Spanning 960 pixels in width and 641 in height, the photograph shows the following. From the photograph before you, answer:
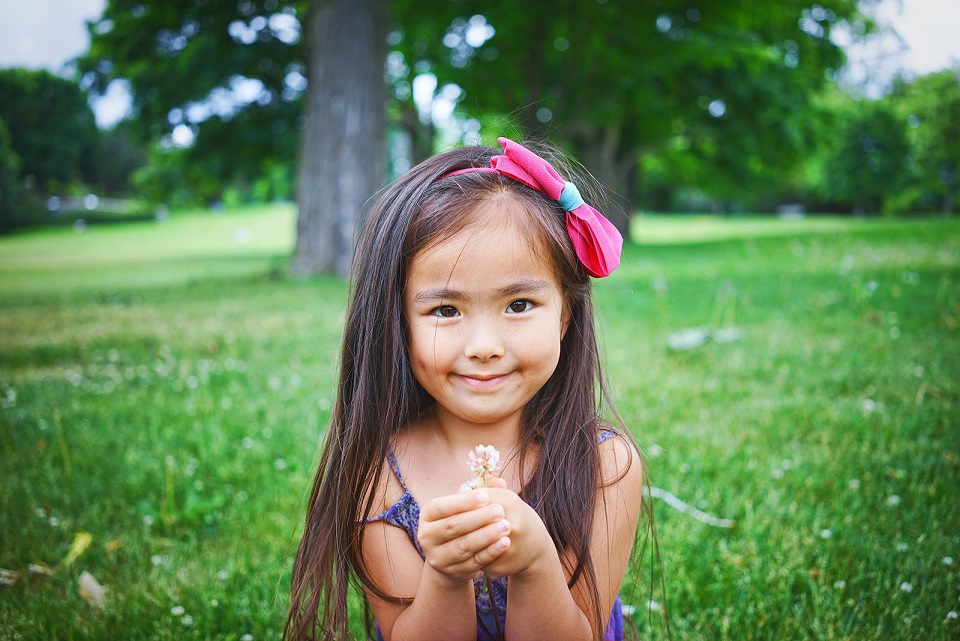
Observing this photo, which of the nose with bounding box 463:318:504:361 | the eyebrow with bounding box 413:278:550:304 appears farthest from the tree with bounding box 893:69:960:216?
the nose with bounding box 463:318:504:361

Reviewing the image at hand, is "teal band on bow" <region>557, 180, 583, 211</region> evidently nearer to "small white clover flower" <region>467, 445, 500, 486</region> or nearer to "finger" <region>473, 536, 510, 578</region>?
"small white clover flower" <region>467, 445, 500, 486</region>

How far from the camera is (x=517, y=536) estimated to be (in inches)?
51.8

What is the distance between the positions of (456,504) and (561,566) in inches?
15.1

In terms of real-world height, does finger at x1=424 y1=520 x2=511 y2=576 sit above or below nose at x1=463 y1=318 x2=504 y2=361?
below

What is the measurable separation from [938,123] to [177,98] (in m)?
16.4

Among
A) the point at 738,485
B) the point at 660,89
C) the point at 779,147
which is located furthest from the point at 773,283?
the point at 779,147

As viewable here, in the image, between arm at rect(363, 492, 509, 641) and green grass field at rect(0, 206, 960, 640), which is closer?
arm at rect(363, 492, 509, 641)

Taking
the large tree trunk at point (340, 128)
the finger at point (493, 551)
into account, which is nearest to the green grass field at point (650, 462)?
the finger at point (493, 551)

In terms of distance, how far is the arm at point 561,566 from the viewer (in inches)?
53.1

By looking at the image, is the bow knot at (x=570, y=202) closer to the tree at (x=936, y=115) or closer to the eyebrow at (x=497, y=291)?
the eyebrow at (x=497, y=291)

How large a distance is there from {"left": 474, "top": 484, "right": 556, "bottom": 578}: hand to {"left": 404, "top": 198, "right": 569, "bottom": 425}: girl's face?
26 centimetres

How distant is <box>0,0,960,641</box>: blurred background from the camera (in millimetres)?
2297

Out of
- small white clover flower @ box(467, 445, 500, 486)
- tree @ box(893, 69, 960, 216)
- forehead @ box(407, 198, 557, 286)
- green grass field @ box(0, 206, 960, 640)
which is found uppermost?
tree @ box(893, 69, 960, 216)

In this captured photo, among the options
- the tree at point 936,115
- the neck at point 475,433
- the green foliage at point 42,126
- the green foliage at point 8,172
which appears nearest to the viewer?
the neck at point 475,433
